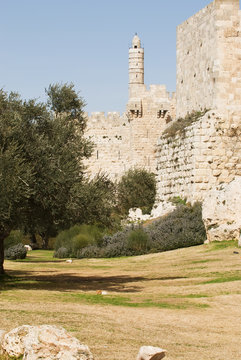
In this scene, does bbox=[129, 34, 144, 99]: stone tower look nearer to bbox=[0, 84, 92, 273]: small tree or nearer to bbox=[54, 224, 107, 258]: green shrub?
bbox=[54, 224, 107, 258]: green shrub

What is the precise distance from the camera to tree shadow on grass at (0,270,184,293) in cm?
1312

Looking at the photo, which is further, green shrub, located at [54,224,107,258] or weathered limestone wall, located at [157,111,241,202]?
green shrub, located at [54,224,107,258]

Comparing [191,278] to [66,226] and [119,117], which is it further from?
[119,117]

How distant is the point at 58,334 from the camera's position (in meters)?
5.90

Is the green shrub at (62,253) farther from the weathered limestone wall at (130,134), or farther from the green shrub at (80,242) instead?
the weathered limestone wall at (130,134)

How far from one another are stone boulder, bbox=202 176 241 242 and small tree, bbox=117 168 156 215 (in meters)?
14.1

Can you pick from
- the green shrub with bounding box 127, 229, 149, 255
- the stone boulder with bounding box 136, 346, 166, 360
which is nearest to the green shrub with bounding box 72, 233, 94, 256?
the green shrub with bounding box 127, 229, 149, 255

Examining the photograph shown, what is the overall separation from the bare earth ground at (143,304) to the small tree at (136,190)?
51.9ft

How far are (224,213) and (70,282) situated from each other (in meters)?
5.46

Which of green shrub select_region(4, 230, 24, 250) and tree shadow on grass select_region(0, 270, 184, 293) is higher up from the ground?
green shrub select_region(4, 230, 24, 250)

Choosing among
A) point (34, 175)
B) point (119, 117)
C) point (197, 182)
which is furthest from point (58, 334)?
point (119, 117)

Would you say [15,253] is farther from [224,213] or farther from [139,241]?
[224,213]

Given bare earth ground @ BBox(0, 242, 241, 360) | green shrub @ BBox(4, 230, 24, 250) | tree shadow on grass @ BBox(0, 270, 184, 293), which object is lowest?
tree shadow on grass @ BBox(0, 270, 184, 293)

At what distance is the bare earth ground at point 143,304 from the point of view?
738 centimetres
